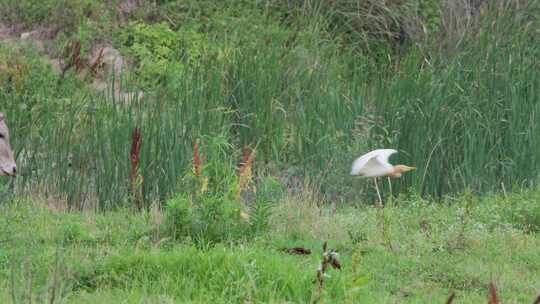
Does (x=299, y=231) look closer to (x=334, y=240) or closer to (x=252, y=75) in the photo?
(x=334, y=240)

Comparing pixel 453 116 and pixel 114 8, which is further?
pixel 114 8

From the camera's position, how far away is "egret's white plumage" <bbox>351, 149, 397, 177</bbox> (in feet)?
18.6

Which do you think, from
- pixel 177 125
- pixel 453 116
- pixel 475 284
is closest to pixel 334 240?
pixel 475 284

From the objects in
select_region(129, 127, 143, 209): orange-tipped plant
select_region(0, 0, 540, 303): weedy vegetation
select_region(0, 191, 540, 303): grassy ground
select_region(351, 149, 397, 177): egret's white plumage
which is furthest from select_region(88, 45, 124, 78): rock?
select_region(351, 149, 397, 177): egret's white plumage

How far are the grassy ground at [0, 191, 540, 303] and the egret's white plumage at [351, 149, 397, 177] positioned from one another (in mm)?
549

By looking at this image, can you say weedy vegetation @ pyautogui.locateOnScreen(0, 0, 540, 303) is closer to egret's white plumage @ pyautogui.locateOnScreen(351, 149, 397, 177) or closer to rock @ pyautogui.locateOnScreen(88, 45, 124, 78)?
rock @ pyautogui.locateOnScreen(88, 45, 124, 78)

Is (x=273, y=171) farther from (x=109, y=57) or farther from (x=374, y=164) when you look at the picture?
(x=109, y=57)

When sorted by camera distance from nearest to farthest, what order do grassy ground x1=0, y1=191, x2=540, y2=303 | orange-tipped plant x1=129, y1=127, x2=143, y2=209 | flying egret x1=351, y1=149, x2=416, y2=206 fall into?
grassy ground x1=0, y1=191, x2=540, y2=303 → flying egret x1=351, y1=149, x2=416, y2=206 → orange-tipped plant x1=129, y1=127, x2=143, y2=209

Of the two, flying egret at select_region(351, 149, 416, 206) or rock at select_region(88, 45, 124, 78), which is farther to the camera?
rock at select_region(88, 45, 124, 78)

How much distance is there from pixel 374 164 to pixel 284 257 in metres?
0.83

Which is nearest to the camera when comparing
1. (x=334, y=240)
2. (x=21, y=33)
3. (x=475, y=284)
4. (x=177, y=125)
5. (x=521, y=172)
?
(x=475, y=284)

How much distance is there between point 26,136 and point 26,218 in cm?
179

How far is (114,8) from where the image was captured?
1506 centimetres

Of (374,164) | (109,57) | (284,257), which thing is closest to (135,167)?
(284,257)
